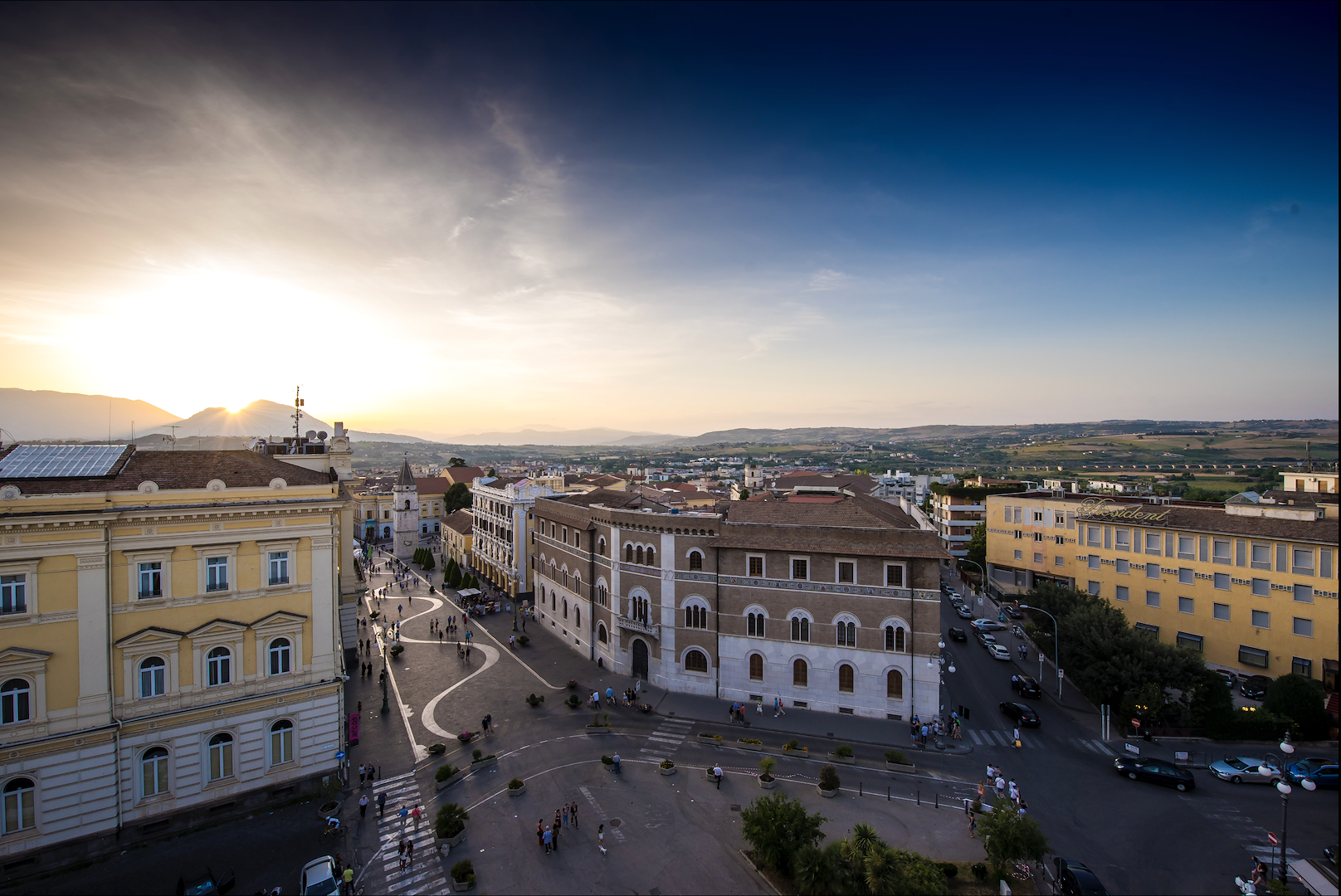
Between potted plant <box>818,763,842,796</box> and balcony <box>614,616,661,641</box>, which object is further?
balcony <box>614,616,661,641</box>

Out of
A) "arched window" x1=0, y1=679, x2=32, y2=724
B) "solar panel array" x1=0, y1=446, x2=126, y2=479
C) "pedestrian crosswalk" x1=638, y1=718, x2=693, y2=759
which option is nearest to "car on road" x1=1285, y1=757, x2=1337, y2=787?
"pedestrian crosswalk" x1=638, y1=718, x2=693, y2=759

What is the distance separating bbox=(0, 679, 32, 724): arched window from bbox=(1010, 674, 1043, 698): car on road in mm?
52333

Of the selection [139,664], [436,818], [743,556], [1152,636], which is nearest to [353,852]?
[436,818]

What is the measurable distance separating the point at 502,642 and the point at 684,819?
29.6 metres

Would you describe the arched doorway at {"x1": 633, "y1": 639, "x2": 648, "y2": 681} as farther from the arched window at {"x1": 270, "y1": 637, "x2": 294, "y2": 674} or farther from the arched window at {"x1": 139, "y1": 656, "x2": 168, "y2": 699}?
the arched window at {"x1": 139, "y1": 656, "x2": 168, "y2": 699}

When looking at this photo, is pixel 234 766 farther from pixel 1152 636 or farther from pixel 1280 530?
pixel 1280 530

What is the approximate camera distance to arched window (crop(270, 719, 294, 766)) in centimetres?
2741

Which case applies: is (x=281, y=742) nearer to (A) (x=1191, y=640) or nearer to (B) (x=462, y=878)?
(B) (x=462, y=878)

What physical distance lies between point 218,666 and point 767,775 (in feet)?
84.2

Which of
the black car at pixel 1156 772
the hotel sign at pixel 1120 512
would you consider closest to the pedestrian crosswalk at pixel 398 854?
the black car at pixel 1156 772

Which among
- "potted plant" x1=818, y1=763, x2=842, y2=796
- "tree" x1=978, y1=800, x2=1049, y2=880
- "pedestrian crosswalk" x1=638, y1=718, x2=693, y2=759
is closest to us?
"tree" x1=978, y1=800, x2=1049, y2=880

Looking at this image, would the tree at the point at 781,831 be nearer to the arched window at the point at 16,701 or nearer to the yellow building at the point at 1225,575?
the arched window at the point at 16,701

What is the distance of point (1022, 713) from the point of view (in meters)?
36.7

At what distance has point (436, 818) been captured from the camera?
25719mm
